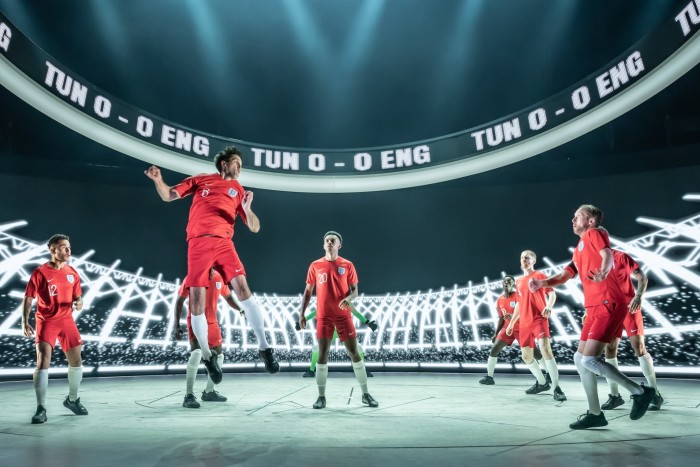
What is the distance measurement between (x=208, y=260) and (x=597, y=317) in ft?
11.3

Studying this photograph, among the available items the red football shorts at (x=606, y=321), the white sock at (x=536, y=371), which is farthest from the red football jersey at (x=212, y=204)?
the white sock at (x=536, y=371)

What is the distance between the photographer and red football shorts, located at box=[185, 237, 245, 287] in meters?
4.20

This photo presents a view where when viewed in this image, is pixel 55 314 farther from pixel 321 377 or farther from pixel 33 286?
pixel 321 377

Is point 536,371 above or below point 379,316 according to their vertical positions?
below

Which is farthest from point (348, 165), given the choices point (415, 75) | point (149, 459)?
point (149, 459)

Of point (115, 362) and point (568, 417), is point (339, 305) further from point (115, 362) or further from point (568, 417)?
point (115, 362)

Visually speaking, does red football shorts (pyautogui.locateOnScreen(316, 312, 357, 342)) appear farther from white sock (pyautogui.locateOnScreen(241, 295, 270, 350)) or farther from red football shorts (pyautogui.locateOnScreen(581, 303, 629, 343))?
red football shorts (pyautogui.locateOnScreen(581, 303, 629, 343))

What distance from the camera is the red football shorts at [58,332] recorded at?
5.14 metres

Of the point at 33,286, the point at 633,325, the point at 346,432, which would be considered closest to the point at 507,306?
the point at 633,325

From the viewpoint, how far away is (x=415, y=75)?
12141 mm

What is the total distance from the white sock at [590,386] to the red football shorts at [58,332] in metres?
5.14

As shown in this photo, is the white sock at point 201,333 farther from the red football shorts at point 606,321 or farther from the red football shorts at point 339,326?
the red football shorts at point 606,321

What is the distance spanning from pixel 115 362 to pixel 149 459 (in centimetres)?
826

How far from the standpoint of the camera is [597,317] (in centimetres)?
419
